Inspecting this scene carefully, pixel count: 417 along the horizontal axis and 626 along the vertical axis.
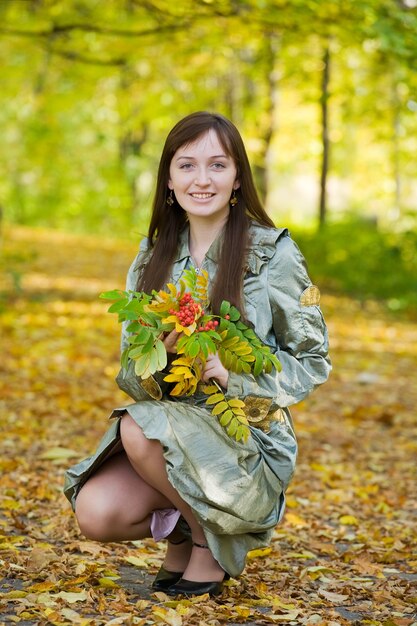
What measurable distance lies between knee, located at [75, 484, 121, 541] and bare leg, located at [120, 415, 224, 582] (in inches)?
6.2

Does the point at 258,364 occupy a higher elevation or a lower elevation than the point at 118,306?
lower

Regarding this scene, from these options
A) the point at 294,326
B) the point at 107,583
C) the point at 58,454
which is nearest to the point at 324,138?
the point at 58,454

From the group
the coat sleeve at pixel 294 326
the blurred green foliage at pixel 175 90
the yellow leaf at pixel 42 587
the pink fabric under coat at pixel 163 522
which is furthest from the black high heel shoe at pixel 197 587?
the blurred green foliage at pixel 175 90

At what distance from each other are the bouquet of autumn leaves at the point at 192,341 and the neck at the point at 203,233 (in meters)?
0.32

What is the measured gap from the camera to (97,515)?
3354mm

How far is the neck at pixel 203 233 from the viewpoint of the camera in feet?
12.1

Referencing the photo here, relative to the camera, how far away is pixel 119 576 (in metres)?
3.74

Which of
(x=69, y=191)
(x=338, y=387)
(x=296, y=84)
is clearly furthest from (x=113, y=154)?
(x=338, y=387)

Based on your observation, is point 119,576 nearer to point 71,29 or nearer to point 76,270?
point 71,29

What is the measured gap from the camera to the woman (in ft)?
10.6

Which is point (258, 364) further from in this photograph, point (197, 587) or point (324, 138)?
point (324, 138)

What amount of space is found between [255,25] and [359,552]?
6.11 meters

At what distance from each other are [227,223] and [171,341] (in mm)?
626

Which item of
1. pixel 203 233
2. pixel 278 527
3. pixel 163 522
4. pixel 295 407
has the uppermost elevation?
pixel 203 233
